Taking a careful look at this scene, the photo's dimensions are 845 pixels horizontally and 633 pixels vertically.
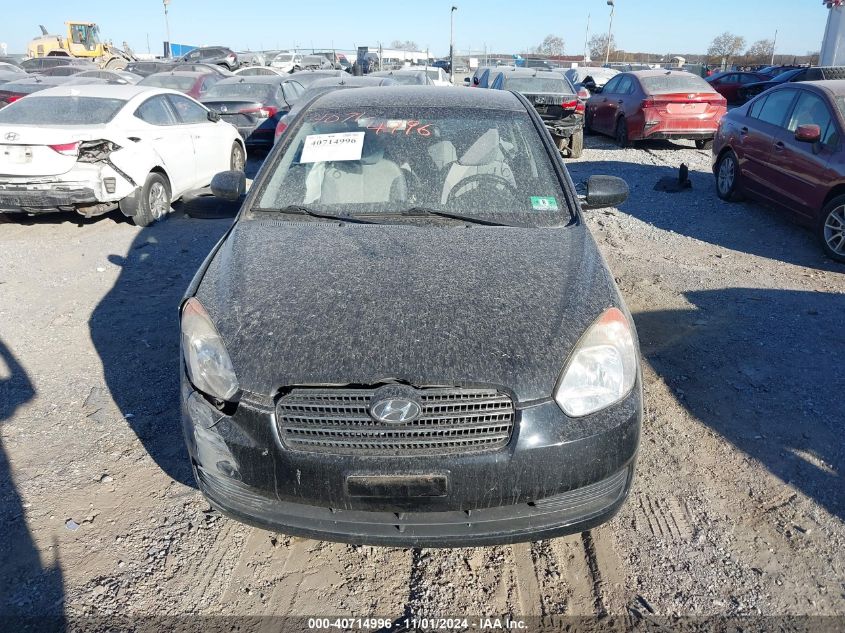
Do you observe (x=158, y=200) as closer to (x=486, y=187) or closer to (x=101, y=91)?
(x=101, y=91)

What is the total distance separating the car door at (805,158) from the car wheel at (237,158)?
7465 mm

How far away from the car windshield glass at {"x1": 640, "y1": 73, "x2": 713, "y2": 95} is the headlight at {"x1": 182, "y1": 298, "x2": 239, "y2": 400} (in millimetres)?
12029

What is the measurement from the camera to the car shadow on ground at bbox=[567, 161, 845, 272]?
6938 mm

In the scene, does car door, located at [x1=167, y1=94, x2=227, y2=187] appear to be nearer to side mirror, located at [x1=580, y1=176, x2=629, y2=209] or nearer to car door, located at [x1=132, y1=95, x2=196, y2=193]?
car door, located at [x1=132, y1=95, x2=196, y2=193]

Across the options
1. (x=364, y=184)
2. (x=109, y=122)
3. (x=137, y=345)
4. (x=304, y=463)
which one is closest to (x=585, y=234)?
(x=364, y=184)

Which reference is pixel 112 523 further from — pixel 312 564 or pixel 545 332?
pixel 545 332

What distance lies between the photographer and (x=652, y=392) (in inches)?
160

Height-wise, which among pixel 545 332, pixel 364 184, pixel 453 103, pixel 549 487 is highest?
pixel 453 103

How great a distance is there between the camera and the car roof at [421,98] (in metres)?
3.96

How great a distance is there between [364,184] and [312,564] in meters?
2.01

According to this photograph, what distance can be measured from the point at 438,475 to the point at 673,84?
12.7 meters

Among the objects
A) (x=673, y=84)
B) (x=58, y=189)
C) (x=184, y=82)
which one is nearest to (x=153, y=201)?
(x=58, y=189)

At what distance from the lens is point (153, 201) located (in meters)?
7.86

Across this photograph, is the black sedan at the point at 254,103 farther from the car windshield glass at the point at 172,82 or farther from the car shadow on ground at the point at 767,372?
the car shadow on ground at the point at 767,372
